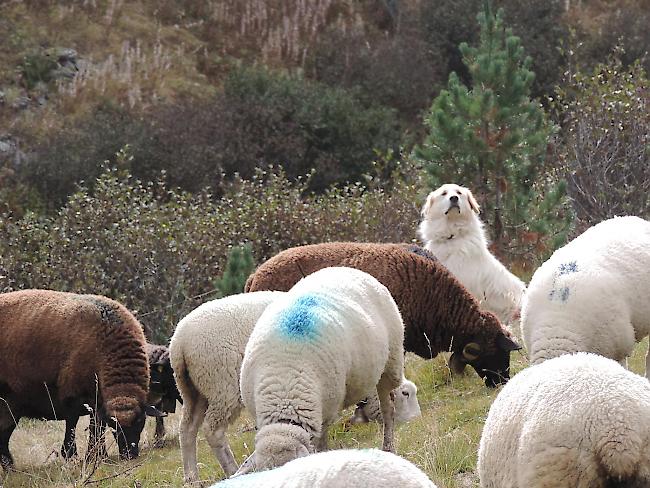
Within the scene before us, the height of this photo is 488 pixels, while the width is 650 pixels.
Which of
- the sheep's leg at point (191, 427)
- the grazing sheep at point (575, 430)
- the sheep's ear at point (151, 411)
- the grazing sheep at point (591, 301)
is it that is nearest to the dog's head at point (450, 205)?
the sheep's ear at point (151, 411)

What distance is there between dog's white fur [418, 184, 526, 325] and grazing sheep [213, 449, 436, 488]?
740cm

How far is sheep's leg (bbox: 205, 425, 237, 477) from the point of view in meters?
7.28

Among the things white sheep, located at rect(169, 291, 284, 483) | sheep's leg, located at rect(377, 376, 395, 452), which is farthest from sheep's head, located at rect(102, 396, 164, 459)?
sheep's leg, located at rect(377, 376, 395, 452)

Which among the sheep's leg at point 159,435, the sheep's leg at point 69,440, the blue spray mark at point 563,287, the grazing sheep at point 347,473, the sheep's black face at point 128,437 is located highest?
the grazing sheep at point 347,473

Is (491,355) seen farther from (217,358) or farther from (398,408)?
(217,358)

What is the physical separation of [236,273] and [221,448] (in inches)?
247

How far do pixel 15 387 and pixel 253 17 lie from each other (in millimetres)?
25674

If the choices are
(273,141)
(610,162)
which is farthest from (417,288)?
(273,141)

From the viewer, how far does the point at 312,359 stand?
5.95 meters

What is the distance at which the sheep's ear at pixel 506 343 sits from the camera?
9117mm

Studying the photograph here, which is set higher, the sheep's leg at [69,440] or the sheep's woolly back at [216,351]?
the sheep's woolly back at [216,351]

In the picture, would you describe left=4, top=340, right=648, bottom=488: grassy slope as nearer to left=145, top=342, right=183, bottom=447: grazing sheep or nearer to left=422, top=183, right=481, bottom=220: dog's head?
left=145, top=342, right=183, bottom=447: grazing sheep

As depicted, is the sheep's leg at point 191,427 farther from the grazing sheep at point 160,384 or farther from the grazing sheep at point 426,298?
the grazing sheep at point 160,384

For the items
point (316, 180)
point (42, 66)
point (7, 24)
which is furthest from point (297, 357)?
point (7, 24)
